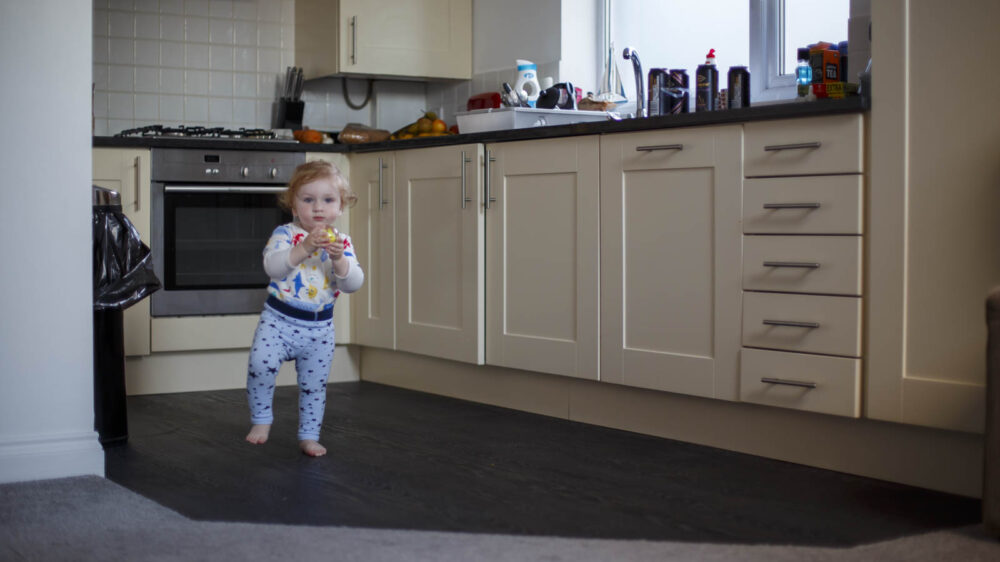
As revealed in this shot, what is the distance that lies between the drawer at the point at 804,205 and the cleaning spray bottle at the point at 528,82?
4.36 feet

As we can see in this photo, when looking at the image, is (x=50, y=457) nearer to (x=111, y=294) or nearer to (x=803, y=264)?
(x=111, y=294)

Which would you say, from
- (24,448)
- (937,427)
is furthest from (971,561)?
(24,448)

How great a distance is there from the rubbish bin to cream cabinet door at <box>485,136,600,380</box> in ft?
3.75

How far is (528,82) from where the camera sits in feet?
13.6

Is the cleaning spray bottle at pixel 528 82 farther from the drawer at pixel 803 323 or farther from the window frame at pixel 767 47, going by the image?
the drawer at pixel 803 323

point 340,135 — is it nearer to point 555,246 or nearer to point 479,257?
point 479,257

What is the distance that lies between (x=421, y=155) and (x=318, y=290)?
1.18 meters

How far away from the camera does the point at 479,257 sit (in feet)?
12.7

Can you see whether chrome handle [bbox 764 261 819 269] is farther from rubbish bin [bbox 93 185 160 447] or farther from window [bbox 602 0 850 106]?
rubbish bin [bbox 93 185 160 447]

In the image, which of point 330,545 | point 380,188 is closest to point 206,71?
point 380,188

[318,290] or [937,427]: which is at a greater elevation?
[318,290]

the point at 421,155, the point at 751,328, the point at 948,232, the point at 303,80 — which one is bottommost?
the point at 751,328

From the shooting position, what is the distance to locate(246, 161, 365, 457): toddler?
9.84ft

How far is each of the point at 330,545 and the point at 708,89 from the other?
1929 millimetres
